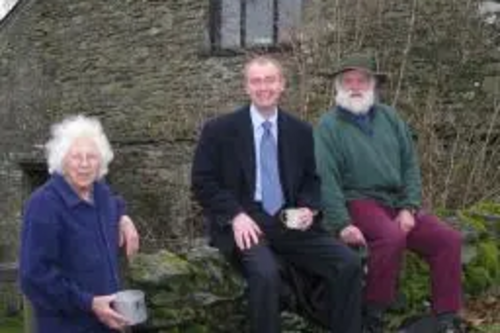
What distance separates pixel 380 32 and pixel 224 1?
139 inches

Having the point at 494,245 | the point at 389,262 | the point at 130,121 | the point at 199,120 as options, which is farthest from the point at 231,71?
the point at 389,262

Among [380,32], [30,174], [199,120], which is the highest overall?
[380,32]

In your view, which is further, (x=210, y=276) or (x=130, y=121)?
(x=130, y=121)

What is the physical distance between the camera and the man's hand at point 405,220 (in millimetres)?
5457

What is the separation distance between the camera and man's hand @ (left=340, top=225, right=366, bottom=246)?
523cm

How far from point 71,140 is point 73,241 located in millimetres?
449

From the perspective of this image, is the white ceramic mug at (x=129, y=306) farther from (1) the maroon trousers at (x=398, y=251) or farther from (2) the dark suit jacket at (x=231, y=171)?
(1) the maroon trousers at (x=398, y=251)

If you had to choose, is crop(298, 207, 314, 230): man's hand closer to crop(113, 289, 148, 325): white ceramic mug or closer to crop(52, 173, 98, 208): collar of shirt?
crop(113, 289, 148, 325): white ceramic mug

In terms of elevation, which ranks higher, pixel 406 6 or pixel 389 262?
pixel 406 6

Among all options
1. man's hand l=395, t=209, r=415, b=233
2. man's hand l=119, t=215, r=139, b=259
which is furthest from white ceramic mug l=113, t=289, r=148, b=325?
man's hand l=395, t=209, r=415, b=233

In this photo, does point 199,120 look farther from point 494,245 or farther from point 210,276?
point 210,276

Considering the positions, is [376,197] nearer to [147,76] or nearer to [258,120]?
[258,120]

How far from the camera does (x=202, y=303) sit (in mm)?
4961

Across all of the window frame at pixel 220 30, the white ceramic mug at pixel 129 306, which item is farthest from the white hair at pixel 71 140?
the window frame at pixel 220 30
